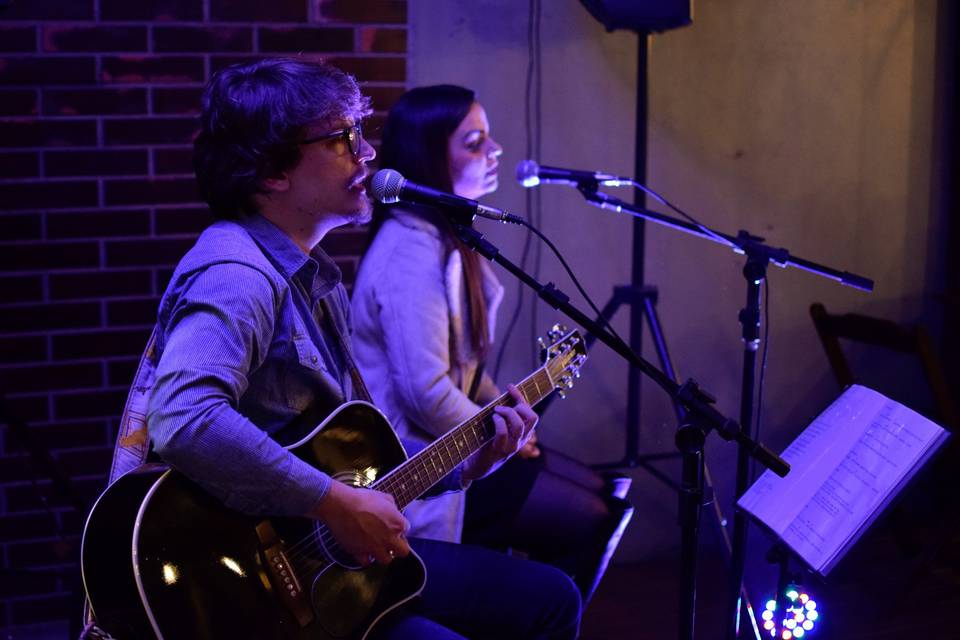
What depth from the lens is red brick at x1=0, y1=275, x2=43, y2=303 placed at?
8.49ft

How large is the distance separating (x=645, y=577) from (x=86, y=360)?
191 centimetres

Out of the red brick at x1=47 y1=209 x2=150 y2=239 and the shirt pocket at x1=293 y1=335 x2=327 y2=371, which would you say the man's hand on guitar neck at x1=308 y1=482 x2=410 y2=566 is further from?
the red brick at x1=47 y1=209 x2=150 y2=239

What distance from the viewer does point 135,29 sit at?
2568mm

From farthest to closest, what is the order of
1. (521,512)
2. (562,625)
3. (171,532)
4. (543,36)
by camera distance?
(543,36)
(521,512)
(562,625)
(171,532)

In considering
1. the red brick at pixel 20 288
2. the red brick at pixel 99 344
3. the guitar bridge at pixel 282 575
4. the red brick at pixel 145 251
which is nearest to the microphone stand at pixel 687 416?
the guitar bridge at pixel 282 575

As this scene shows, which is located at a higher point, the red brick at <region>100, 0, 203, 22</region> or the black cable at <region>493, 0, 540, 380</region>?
the red brick at <region>100, 0, 203, 22</region>


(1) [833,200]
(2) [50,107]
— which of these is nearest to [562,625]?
(2) [50,107]

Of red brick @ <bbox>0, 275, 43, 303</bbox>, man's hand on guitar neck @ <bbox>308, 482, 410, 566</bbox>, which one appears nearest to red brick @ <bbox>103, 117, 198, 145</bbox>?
red brick @ <bbox>0, 275, 43, 303</bbox>

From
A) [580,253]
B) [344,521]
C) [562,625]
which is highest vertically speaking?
[580,253]

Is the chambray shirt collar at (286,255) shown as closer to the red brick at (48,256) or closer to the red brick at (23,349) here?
the red brick at (48,256)

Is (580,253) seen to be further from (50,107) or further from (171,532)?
(171,532)

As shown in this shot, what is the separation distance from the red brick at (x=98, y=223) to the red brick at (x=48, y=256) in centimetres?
3

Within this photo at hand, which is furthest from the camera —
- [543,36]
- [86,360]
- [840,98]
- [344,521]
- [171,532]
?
[840,98]

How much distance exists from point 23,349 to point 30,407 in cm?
16
